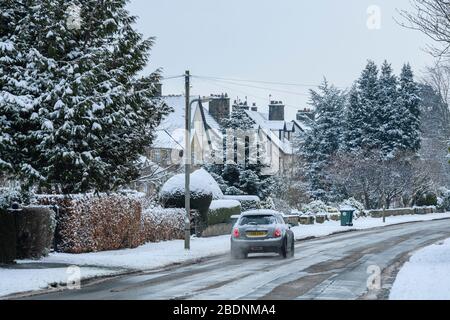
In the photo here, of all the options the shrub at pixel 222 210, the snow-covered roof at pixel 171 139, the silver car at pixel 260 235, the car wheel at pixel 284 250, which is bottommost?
the car wheel at pixel 284 250

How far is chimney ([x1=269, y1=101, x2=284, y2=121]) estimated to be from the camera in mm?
95938

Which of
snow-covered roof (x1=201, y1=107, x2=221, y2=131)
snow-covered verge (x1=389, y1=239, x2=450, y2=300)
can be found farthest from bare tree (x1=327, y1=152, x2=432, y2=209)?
snow-covered verge (x1=389, y1=239, x2=450, y2=300)

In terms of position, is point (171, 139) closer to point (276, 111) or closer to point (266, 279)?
point (276, 111)

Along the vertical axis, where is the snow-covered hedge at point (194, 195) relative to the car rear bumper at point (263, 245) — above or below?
above

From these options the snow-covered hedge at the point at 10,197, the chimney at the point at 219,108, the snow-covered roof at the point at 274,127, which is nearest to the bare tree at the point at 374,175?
the chimney at the point at 219,108

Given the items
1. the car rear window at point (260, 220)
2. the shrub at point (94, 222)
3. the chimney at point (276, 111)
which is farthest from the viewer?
the chimney at point (276, 111)

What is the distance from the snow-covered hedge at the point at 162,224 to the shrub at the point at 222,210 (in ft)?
8.64

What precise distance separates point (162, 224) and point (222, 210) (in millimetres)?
6098

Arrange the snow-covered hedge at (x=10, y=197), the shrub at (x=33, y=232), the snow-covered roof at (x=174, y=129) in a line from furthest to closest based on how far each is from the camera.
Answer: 1. the snow-covered roof at (x=174, y=129)
2. the shrub at (x=33, y=232)
3. the snow-covered hedge at (x=10, y=197)

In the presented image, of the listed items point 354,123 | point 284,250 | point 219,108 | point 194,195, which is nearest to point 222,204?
point 194,195

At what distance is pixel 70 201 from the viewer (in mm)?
24953

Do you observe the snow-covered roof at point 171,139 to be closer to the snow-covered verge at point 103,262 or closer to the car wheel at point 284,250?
the snow-covered verge at point 103,262

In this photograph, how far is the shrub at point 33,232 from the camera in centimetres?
2189

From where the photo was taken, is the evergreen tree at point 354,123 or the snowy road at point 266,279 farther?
the evergreen tree at point 354,123
